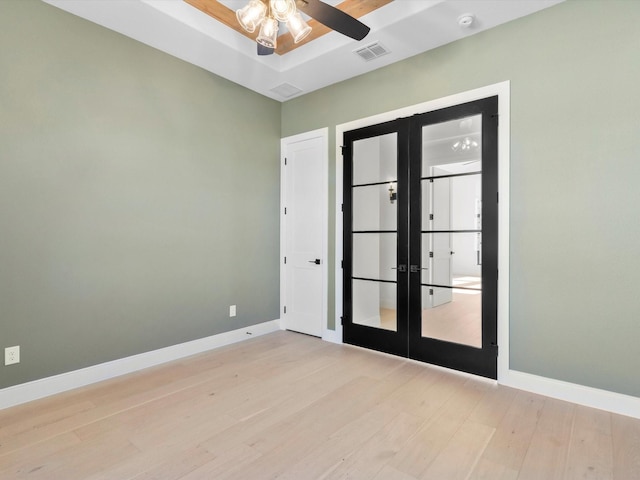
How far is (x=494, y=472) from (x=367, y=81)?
12.2ft

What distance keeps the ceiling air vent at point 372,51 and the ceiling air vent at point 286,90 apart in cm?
108

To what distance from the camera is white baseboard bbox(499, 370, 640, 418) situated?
2.41 metres

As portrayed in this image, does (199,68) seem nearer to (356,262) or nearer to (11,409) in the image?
(356,262)

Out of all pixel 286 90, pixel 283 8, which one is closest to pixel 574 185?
pixel 283 8

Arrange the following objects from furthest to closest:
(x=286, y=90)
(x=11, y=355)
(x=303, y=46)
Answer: (x=286, y=90)
(x=303, y=46)
(x=11, y=355)

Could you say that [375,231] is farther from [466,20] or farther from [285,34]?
[285,34]

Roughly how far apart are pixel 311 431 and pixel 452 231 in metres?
2.13

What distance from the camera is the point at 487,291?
118 inches

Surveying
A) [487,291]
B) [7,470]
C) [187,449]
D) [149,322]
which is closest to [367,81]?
[487,291]

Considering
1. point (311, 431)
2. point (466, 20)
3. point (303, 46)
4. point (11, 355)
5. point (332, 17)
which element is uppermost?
point (303, 46)

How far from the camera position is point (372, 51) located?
11.1 feet

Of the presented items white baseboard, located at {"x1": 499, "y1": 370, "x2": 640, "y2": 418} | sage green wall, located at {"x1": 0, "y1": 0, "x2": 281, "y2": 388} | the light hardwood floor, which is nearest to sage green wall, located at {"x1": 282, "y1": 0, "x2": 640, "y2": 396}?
white baseboard, located at {"x1": 499, "y1": 370, "x2": 640, "y2": 418}

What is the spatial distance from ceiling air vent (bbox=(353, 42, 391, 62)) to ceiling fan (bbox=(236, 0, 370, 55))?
102cm

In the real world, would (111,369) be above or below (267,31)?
below
